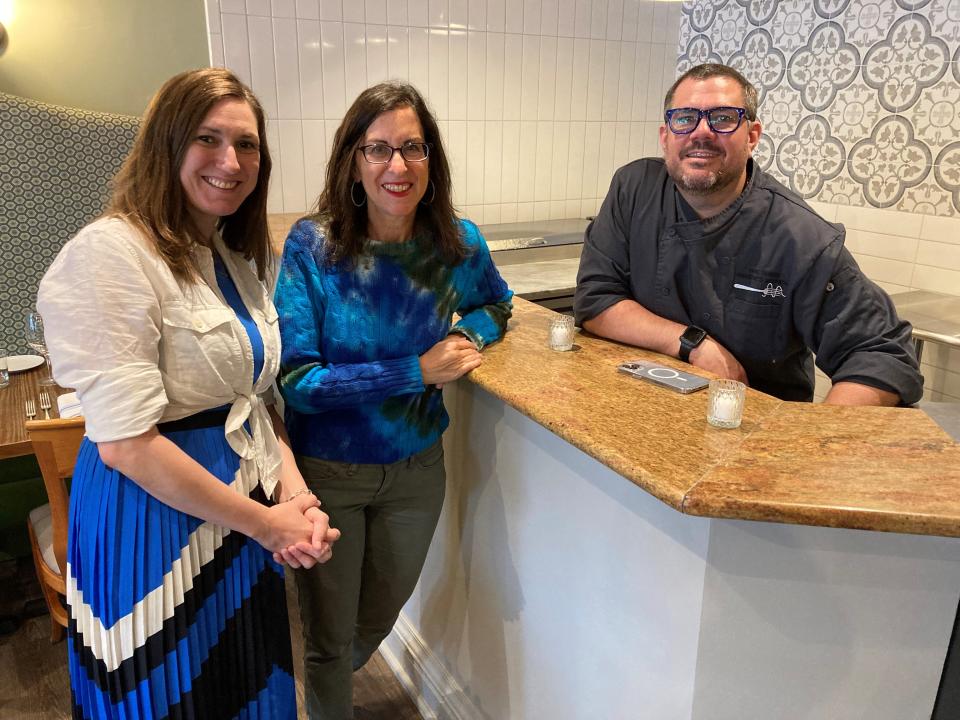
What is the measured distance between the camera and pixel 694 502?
0.95m

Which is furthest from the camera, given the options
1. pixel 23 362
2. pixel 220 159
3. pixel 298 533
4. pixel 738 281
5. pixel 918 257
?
pixel 918 257

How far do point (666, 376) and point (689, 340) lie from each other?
26 centimetres

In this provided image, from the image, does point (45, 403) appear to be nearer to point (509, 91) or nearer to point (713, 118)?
point (713, 118)

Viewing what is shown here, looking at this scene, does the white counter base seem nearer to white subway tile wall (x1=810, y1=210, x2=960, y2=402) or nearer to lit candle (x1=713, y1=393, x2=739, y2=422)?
lit candle (x1=713, y1=393, x2=739, y2=422)

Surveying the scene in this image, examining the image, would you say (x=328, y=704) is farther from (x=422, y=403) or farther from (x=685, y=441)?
(x=685, y=441)

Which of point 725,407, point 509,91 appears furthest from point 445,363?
point 509,91

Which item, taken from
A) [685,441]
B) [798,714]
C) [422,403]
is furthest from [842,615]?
[422,403]

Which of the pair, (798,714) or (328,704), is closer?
(798,714)

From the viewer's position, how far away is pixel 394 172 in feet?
4.41

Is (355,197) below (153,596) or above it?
above

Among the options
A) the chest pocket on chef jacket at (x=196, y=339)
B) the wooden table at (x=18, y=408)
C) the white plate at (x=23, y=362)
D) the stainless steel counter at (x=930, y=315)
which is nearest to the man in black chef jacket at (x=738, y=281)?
the chest pocket on chef jacket at (x=196, y=339)

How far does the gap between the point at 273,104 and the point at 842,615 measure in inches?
115

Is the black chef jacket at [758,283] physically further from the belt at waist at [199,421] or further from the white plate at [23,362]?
the white plate at [23,362]

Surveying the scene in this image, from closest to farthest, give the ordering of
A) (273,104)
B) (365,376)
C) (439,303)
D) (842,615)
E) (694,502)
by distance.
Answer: (694,502) < (842,615) < (365,376) < (439,303) < (273,104)
